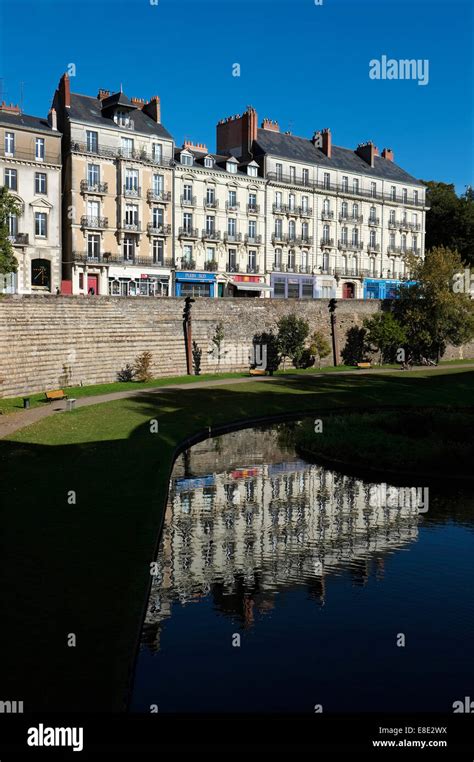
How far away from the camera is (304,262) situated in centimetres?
7438

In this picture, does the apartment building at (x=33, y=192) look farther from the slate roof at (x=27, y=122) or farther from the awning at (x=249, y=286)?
the awning at (x=249, y=286)

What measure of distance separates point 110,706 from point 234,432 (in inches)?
933

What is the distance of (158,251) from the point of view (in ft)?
211

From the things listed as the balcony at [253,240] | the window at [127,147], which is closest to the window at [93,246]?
the window at [127,147]

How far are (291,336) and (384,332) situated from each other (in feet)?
32.8

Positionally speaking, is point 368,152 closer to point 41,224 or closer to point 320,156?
point 320,156

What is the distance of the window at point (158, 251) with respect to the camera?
63.8 meters

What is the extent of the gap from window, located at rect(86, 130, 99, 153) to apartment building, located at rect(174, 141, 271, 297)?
26.6 ft

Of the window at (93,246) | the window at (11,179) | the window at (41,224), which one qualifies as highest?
the window at (11,179)

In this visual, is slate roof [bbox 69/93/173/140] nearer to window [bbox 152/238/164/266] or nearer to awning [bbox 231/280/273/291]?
window [bbox 152/238/164/266]

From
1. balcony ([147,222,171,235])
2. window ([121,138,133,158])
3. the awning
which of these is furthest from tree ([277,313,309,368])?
window ([121,138,133,158])

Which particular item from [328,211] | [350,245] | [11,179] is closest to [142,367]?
[11,179]

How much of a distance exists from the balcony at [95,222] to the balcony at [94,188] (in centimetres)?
203

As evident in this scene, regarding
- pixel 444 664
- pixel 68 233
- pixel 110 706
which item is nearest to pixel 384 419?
pixel 444 664
